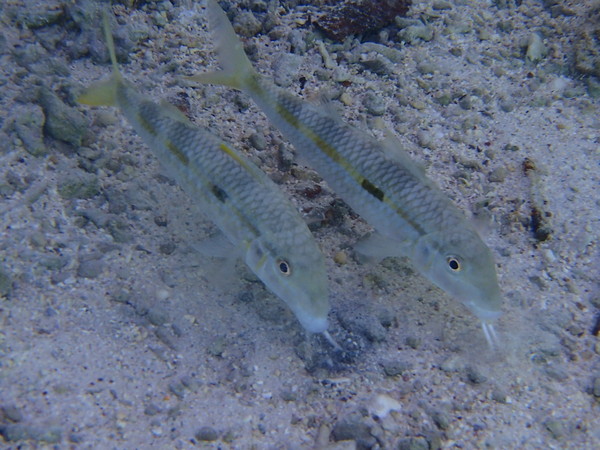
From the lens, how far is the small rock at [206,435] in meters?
2.85

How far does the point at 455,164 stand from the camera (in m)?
4.94

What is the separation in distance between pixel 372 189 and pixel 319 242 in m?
0.90

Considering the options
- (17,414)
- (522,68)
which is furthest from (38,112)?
(522,68)

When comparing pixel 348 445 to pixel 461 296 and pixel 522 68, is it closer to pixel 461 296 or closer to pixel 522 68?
pixel 461 296

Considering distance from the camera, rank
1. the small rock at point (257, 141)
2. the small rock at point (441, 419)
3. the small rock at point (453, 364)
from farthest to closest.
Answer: the small rock at point (257, 141) → the small rock at point (453, 364) → the small rock at point (441, 419)

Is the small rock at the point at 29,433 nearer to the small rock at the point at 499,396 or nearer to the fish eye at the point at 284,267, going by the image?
the fish eye at the point at 284,267

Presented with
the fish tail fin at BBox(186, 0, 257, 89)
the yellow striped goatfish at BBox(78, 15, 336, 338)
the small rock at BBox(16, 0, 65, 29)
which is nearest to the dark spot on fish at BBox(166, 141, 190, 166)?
the yellow striped goatfish at BBox(78, 15, 336, 338)

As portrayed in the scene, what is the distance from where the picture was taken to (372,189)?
3.62 m

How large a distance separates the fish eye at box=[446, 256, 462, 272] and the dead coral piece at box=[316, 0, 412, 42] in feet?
12.3

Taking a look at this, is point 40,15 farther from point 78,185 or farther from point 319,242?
point 319,242

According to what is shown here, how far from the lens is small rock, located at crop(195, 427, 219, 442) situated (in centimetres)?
285

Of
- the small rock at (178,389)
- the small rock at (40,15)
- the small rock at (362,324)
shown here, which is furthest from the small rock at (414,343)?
the small rock at (40,15)

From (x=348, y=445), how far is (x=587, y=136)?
4566 millimetres

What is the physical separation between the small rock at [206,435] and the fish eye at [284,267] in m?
1.09
